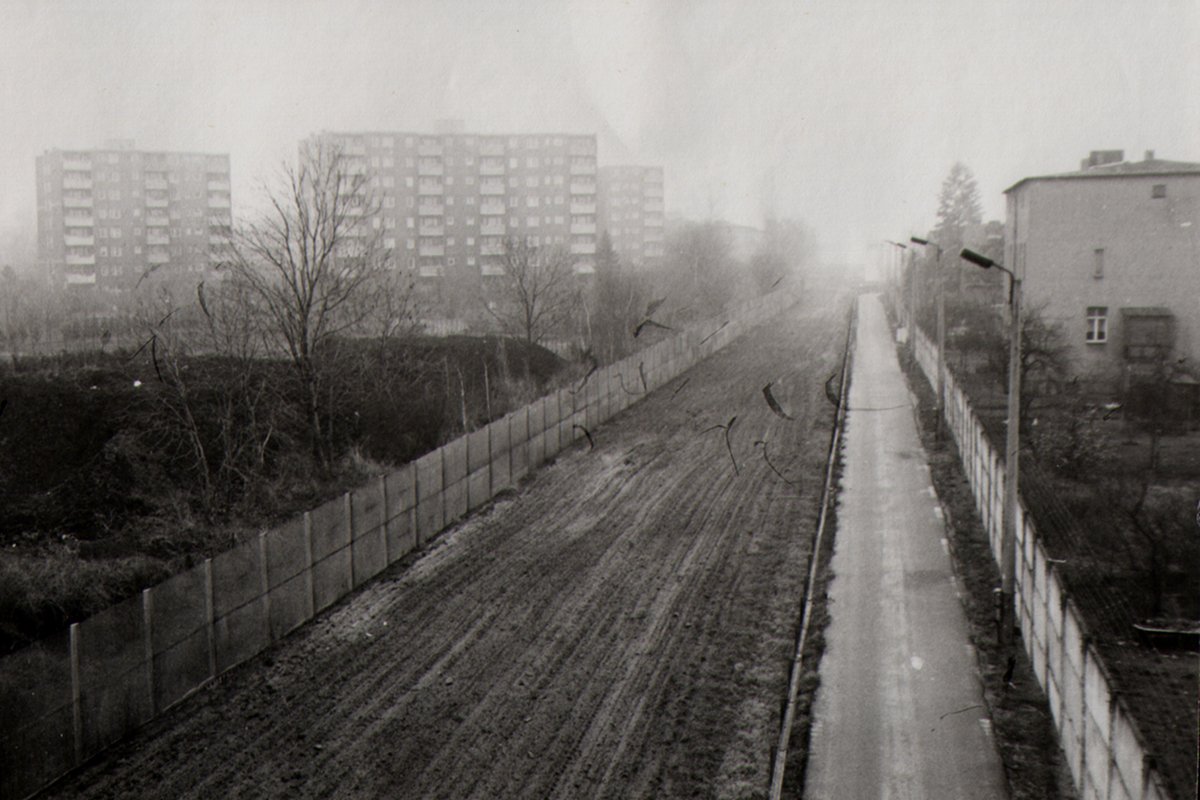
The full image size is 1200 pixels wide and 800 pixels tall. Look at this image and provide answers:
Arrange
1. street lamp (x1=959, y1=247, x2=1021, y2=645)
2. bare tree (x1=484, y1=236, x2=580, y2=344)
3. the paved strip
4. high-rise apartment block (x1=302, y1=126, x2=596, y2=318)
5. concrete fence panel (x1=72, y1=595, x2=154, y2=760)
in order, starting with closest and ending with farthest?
the paved strip, concrete fence panel (x1=72, y1=595, x2=154, y2=760), street lamp (x1=959, y1=247, x2=1021, y2=645), bare tree (x1=484, y1=236, x2=580, y2=344), high-rise apartment block (x1=302, y1=126, x2=596, y2=318)

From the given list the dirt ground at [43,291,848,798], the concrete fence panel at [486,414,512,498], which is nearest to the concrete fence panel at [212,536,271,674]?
the dirt ground at [43,291,848,798]

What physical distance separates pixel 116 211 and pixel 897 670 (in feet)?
257

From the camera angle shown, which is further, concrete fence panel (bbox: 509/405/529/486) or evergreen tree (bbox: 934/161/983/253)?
evergreen tree (bbox: 934/161/983/253)

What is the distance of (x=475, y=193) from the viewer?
8488 cm

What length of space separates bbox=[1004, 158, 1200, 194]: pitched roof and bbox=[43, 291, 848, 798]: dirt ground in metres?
22.8

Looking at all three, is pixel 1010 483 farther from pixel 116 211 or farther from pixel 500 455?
pixel 116 211

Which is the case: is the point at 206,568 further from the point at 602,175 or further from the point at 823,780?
the point at 602,175

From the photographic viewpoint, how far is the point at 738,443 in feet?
95.3

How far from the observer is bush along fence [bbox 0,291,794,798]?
34.4ft

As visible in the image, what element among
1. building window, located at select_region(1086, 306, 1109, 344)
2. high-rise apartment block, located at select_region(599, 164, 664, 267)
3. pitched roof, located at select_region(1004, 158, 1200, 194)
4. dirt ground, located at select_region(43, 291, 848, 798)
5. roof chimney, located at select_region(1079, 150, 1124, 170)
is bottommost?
dirt ground, located at select_region(43, 291, 848, 798)

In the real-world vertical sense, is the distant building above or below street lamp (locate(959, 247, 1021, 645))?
above

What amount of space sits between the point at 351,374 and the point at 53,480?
8.52m

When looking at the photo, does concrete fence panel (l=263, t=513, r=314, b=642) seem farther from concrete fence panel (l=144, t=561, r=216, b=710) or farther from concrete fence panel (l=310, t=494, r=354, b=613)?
concrete fence panel (l=144, t=561, r=216, b=710)

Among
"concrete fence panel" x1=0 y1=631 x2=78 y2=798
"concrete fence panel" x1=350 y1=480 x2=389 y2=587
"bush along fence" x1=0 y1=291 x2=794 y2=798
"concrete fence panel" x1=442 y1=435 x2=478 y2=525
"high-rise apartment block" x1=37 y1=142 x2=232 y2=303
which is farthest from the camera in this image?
"high-rise apartment block" x1=37 y1=142 x2=232 y2=303
